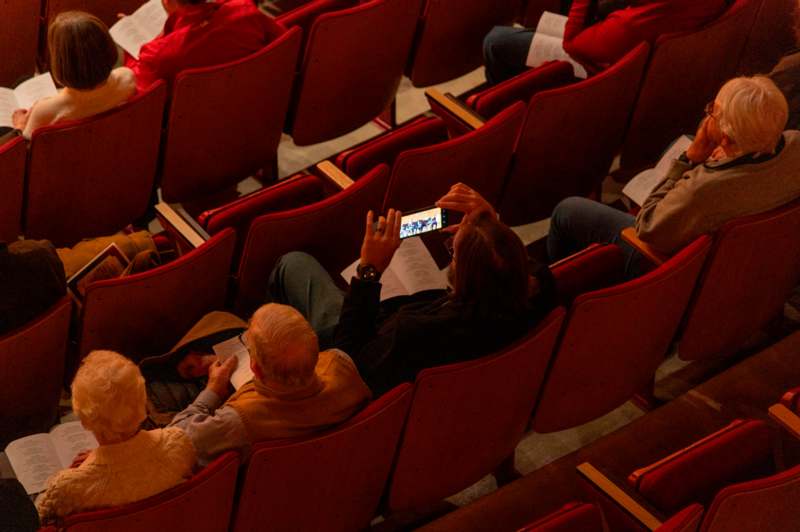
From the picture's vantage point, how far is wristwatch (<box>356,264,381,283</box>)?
5.06 ft

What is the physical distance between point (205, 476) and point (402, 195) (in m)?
0.64

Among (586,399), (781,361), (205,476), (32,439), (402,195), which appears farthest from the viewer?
(781,361)

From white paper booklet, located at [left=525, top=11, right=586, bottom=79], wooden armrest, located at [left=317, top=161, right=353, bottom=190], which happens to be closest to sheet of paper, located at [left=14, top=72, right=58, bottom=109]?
wooden armrest, located at [left=317, top=161, right=353, bottom=190]

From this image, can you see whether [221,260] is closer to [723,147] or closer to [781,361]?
[723,147]

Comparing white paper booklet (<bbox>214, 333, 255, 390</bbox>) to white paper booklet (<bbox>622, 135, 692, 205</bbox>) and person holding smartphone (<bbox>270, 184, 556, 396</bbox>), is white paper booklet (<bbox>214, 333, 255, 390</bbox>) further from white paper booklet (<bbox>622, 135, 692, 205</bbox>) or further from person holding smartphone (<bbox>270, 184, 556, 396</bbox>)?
white paper booklet (<bbox>622, 135, 692, 205</bbox>)

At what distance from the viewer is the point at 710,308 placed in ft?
5.61

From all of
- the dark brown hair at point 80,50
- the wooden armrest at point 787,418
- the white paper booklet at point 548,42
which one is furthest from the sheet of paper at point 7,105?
the wooden armrest at point 787,418

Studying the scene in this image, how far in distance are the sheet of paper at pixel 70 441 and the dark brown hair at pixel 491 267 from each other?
0.54m

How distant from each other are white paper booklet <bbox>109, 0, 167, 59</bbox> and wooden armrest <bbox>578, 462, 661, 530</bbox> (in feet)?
4.07

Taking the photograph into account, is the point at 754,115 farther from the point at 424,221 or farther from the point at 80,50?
the point at 80,50

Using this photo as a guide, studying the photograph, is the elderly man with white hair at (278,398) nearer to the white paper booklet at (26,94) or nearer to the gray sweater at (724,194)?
the gray sweater at (724,194)

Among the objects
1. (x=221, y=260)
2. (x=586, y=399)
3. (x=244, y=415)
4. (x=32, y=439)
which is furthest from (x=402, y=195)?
(x=32, y=439)

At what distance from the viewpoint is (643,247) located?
169 centimetres

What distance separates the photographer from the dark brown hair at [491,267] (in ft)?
4.68
